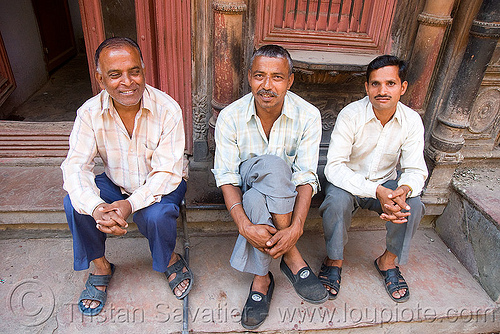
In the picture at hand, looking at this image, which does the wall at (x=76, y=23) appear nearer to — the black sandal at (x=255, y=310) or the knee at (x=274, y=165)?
the knee at (x=274, y=165)

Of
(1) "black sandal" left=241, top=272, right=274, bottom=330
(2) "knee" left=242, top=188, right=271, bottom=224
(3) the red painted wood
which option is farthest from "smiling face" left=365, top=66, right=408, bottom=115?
(3) the red painted wood

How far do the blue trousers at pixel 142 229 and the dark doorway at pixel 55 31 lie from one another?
400 centimetres

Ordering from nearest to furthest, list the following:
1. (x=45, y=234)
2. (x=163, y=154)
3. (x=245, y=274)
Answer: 1. (x=163, y=154)
2. (x=245, y=274)
3. (x=45, y=234)

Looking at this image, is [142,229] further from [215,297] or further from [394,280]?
[394,280]

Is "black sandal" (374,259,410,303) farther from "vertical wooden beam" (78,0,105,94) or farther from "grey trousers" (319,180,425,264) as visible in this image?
"vertical wooden beam" (78,0,105,94)

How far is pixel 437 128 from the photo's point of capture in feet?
9.43

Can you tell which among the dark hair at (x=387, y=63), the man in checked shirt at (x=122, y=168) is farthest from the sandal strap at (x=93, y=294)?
the dark hair at (x=387, y=63)

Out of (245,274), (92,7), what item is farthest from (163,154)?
(92,7)

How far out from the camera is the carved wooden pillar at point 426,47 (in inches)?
99.7

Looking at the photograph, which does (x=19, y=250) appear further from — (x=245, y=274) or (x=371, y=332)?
(x=371, y=332)

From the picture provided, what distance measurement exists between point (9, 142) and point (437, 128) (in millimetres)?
3684

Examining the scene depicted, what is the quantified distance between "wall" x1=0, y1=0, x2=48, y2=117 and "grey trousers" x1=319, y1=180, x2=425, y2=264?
3.74 m

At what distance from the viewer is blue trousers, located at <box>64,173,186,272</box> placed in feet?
6.44

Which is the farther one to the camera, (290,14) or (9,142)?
(9,142)
